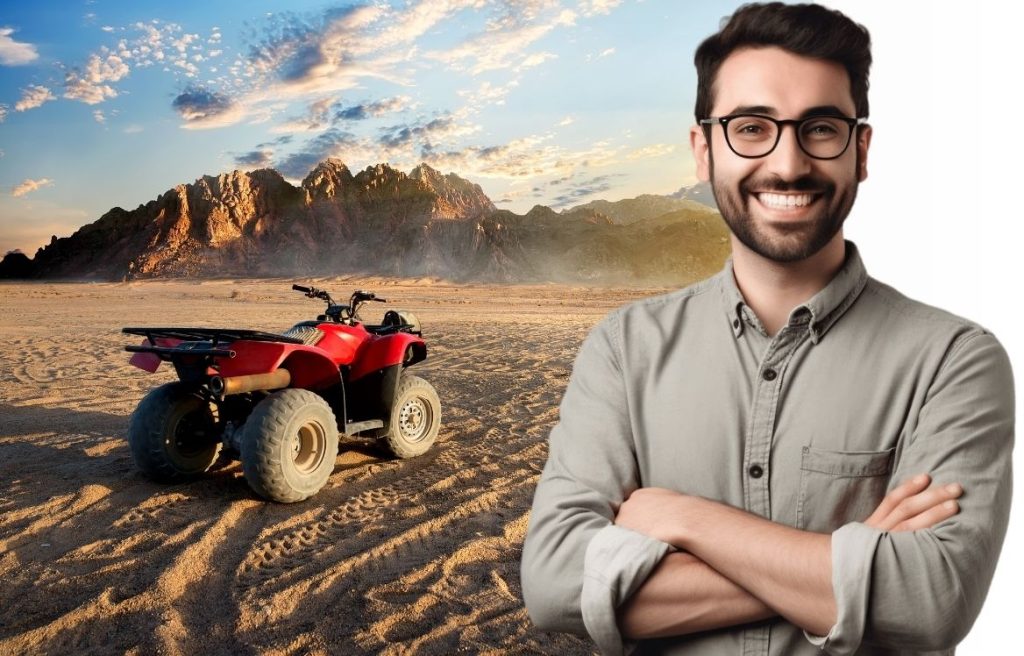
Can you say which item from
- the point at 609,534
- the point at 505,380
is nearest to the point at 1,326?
the point at 505,380

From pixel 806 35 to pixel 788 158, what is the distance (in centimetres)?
24

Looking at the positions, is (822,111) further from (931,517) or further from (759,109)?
(931,517)

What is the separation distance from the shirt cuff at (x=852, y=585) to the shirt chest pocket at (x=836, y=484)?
0.39ft

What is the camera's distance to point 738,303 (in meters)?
1.52

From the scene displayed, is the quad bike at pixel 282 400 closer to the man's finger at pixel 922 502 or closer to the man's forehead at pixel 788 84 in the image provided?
the man's forehead at pixel 788 84

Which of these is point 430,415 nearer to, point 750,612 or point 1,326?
point 750,612

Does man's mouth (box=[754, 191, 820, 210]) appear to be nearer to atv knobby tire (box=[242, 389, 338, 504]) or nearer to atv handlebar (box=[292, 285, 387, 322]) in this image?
atv knobby tire (box=[242, 389, 338, 504])

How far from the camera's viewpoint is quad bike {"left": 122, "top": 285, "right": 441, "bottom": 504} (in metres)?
4.73

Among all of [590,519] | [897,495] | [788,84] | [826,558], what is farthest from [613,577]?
[788,84]

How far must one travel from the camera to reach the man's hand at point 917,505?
1.31 meters

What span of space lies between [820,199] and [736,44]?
0.35m

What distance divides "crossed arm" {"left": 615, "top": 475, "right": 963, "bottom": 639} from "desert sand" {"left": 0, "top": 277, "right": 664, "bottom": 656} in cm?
199

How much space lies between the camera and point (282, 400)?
479 cm

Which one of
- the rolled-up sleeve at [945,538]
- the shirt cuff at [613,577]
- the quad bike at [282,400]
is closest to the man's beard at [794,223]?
the rolled-up sleeve at [945,538]
